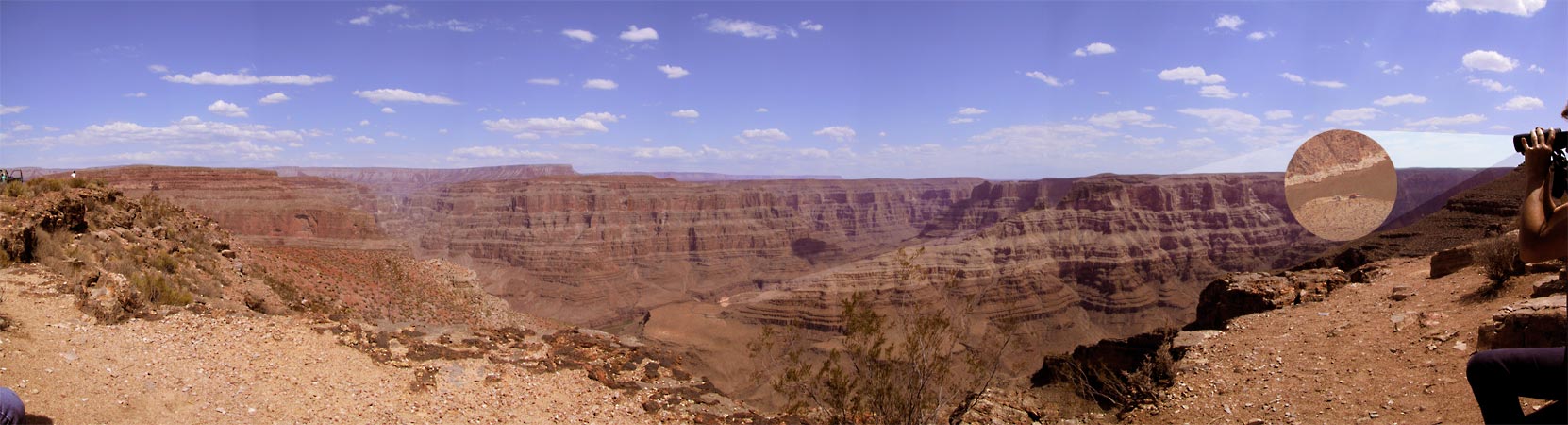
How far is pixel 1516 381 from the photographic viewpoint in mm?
3166

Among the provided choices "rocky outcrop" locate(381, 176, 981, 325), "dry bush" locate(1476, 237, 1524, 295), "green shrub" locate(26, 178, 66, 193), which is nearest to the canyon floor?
"dry bush" locate(1476, 237, 1524, 295)

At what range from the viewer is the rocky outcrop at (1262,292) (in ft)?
49.4

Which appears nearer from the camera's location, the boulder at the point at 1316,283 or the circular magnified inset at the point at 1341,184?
A: the circular magnified inset at the point at 1341,184

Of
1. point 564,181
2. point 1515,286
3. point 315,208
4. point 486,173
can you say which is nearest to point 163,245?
point 1515,286

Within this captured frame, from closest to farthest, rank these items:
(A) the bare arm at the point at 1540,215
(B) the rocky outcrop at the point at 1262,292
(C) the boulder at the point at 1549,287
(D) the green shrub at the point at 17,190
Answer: (A) the bare arm at the point at 1540,215 → (C) the boulder at the point at 1549,287 → (D) the green shrub at the point at 17,190 → (B) the rocky outcrop at the point at 1262,292

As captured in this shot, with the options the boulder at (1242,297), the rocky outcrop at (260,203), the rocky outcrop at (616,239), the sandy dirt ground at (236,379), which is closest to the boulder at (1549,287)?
the boulder at (1242,297)

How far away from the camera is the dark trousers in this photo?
3053mm

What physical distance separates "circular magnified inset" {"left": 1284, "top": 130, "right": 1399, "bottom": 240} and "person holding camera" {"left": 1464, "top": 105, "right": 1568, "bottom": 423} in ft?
21.5

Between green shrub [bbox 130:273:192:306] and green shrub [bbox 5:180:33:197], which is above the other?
green shrub [bbox 5:180:33:197]

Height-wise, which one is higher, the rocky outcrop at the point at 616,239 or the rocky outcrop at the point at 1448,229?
the rocky outcrop at the point at 1448,229

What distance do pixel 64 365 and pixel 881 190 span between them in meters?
131

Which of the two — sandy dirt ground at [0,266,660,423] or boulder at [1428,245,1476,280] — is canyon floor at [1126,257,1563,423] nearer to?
boulder at [1428,245,1476,280]

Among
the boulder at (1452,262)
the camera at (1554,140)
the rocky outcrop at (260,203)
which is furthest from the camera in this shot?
the rocky outcrop at (260,203)

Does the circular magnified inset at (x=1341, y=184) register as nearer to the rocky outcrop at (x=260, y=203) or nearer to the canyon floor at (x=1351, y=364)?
the canyon floor at (x=1351, y=364)
